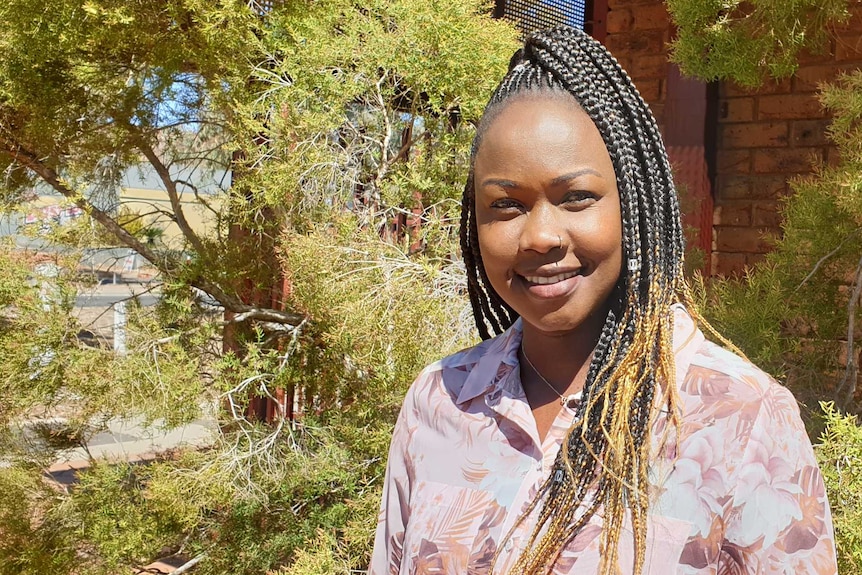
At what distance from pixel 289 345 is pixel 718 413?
7.79 feet

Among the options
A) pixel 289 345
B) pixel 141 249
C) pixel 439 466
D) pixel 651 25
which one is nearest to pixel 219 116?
pixel 141 249

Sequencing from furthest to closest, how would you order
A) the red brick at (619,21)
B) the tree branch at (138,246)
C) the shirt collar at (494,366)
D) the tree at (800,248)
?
1. the red brick at (619,21)
2. the tree branch at (138,246)
3. the tree at (800,248)
4. the shirt collar at (494,366)

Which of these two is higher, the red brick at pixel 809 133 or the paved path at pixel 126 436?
the red brick at pixel 809 133

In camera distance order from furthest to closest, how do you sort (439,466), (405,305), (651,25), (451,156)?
(651,25) → (451,156) → (405,305) → (439,466)

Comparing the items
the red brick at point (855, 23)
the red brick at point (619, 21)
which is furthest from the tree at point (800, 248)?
the red brick at point (619, 21)

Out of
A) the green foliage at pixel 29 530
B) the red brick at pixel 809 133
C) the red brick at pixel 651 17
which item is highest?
the red brick at pixel 651 17

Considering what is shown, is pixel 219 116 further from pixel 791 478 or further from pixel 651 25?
pixel 791 478

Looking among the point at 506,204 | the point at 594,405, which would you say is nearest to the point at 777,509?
the point at 594,405

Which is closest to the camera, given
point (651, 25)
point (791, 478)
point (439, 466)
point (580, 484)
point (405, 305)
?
point (791, 478)

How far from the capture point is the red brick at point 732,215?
304cm

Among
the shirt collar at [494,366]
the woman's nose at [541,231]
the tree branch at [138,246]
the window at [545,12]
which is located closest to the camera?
the woman's nose at [541,231]

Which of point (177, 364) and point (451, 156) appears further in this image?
point (177, 364)

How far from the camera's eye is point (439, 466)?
3.36 feet

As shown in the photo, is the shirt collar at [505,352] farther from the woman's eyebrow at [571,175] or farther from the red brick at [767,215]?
the red brick at [767,215]
